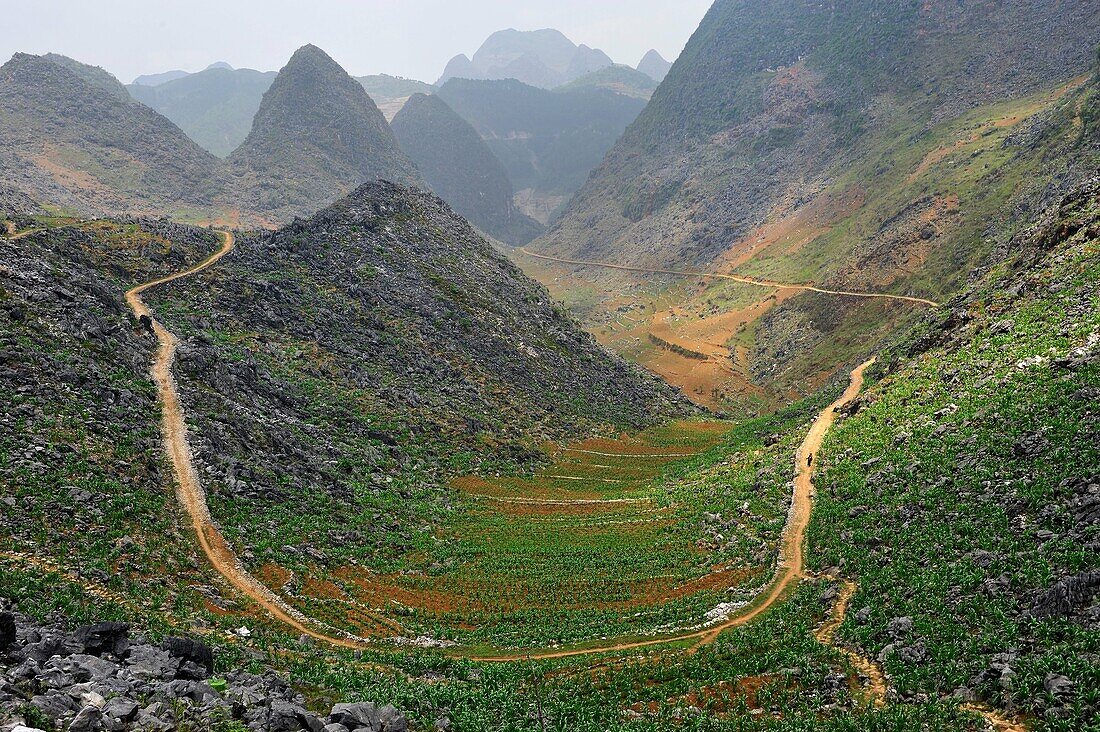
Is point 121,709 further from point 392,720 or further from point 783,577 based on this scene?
point 783,577

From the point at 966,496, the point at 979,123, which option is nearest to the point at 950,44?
the point at 979,123

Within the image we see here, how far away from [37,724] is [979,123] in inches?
6092

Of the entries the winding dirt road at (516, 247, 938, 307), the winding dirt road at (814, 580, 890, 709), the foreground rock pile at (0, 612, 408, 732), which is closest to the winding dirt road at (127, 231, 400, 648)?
the foreground rock pile at (0, 612, 408, 732)

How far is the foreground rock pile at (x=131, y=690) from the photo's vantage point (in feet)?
48.3

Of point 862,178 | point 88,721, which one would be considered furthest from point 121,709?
point 862,178

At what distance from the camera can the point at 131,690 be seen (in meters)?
16.6

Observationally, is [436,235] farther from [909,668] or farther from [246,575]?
[909,668]

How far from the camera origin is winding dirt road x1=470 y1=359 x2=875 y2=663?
27719 mm

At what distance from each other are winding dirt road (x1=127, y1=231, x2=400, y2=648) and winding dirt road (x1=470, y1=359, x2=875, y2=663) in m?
7.98

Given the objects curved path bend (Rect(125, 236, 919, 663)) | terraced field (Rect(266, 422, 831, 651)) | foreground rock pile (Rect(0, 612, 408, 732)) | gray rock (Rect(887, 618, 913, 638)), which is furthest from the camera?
terraced field (Rect(266, 422, 831, 651))

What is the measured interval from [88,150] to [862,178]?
18441 cm

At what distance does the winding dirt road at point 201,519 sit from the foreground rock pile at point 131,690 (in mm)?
7029

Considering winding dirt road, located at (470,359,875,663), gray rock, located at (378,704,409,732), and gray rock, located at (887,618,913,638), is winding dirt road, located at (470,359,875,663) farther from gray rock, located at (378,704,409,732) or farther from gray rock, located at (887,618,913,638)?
gray rock, located at (378,704,409,732)

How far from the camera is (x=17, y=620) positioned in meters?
19.5
